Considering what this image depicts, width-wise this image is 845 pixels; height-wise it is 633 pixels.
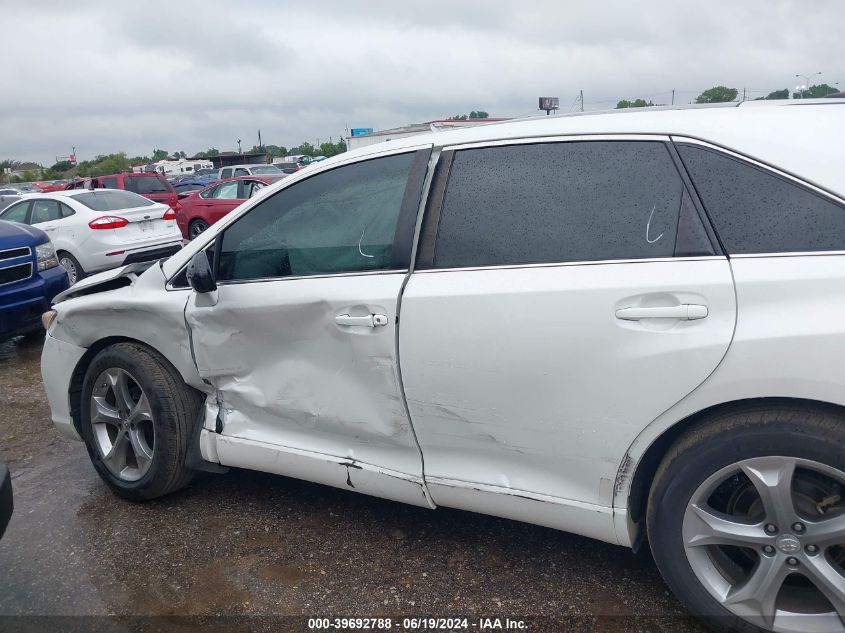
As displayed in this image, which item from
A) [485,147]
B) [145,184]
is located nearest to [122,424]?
[485,147]

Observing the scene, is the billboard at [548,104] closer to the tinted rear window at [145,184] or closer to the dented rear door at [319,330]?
the dented rear door at [319,330]

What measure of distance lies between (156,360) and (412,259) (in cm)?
148

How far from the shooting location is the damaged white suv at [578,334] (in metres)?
2.12

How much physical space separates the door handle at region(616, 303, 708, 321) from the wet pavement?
1.11 m

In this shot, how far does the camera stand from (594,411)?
2.34 metres

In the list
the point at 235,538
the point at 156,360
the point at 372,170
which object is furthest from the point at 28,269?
the point at 372,170

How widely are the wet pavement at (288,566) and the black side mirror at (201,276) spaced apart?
114 centimetres

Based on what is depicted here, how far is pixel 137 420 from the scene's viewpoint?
3.44 meters

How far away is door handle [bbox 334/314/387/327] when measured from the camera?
2656 mm

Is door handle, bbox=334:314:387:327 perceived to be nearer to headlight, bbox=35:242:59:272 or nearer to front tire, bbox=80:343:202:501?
front tire, bbox=80:343:202:501

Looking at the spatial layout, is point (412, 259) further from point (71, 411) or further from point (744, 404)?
point (71, 411)

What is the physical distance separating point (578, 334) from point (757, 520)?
80 cm

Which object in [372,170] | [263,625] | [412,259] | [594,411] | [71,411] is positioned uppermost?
[372,170]

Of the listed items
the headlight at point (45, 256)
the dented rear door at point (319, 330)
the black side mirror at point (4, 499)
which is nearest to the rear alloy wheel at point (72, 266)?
the headlight at point (45, 256)
